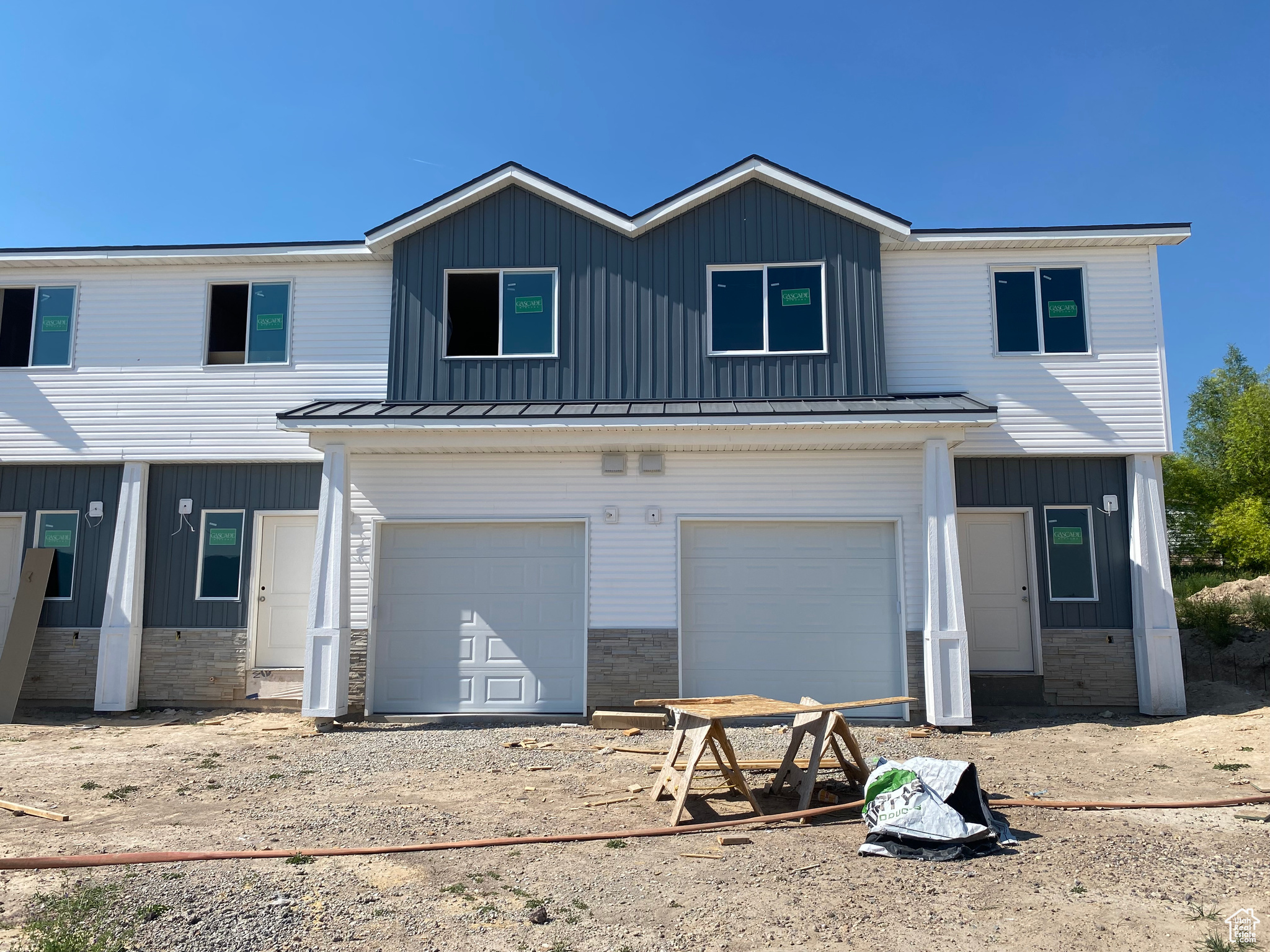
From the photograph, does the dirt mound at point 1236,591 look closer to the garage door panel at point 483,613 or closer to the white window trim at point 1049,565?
the white window trim at point 1049,565

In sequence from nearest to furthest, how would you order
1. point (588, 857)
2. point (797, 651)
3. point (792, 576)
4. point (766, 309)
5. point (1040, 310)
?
1. point (588, 857)
2. point (797, 651)
3. point (792, 576)
4. point (766, 309)
5. point (1040, 310)

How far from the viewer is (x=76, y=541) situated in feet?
39.8

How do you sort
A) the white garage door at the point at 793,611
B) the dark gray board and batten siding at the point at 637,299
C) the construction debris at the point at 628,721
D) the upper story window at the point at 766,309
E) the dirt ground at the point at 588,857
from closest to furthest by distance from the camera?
the dirt ground at the point at 588,857, the construction debris at the point at 628,721, the white garage door at the point at 793,611, the dark gray board and batten siding at the point at 637,299, the upper story window at the point at 766,309

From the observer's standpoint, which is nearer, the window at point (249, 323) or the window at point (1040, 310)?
the window at point (1040, 310)

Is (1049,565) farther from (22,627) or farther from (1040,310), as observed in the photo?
(22,627)

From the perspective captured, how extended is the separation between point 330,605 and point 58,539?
4.74 meters

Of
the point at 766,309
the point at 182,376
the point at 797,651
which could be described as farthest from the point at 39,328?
the point at 797,651

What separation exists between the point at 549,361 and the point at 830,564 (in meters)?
4.47

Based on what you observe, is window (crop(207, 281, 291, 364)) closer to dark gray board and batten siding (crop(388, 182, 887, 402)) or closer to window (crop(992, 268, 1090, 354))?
dark gray board and batten siding (crop(388, 182, 887, 402))

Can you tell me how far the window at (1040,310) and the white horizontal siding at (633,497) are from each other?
2504mm

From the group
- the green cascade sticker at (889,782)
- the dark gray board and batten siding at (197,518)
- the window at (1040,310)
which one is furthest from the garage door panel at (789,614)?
the dark gray board and batten siding at (197,518)

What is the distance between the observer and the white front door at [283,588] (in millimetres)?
11789

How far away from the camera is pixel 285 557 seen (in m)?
12.0

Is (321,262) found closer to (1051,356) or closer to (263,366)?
(263,366)
